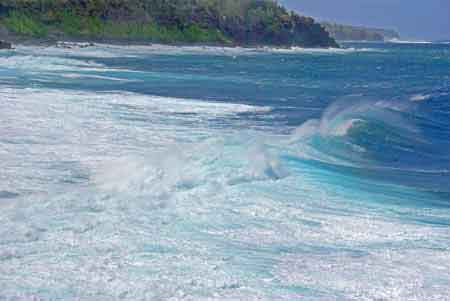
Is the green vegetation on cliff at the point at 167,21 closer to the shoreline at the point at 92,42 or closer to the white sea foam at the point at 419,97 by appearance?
the shoreline at the point at 92,42

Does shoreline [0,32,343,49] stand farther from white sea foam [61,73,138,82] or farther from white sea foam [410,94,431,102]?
white sea foam [410,94,431,102]

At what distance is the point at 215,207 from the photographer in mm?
9367

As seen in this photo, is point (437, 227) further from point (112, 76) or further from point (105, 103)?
point (112, 76)

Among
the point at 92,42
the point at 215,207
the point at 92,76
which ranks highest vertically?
the point at 215,207

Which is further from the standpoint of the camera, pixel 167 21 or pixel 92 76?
pixel 167 21

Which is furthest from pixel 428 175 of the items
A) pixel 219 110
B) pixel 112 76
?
pixel 112 76

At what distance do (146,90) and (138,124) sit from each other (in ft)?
37.0

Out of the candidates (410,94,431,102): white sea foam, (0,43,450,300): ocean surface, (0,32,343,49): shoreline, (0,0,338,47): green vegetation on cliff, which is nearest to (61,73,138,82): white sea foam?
(410,94,431,102): white sea foam

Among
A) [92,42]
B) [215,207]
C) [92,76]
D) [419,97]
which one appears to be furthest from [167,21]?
[215,207]

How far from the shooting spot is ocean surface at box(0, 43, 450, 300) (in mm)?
6832

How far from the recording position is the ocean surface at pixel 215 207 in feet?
22.4

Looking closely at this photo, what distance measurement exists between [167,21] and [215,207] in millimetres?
97939

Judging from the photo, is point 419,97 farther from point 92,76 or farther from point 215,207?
point 215,207

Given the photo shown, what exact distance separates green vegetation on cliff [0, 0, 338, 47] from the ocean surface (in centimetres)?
7036
